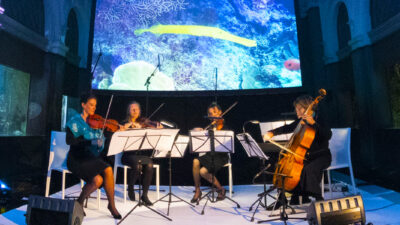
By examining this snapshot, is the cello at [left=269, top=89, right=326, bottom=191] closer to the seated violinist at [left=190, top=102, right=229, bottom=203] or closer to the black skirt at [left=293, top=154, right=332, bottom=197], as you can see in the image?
the black skirt at [left=293, top=154, right=332, bottom=197]

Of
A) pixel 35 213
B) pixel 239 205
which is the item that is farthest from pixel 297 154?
pixel 35 213

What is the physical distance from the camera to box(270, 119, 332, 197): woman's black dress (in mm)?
2396

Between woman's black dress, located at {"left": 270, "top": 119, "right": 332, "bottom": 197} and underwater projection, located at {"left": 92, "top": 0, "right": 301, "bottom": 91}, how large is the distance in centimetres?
258

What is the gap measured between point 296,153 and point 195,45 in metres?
3.44

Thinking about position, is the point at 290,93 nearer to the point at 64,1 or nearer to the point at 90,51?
the point at 90,51

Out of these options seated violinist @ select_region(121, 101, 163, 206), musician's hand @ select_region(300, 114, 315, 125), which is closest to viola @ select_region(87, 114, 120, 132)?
seated violinist @ select_region(121, 101, 163, 206)

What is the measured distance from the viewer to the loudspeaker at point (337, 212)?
6.28ft

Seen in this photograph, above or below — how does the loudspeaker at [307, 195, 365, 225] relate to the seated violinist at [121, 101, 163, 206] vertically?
below

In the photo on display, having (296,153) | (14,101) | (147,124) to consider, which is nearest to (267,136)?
(296,153)

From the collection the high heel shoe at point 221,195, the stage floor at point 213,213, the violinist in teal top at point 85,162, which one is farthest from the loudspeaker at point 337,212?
the violinist in teal top at point 85,162

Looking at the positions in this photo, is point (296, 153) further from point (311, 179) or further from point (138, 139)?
point (138, 139)

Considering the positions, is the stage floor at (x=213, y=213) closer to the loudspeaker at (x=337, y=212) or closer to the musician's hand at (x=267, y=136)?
the loudspeaker at (x=337, y=212)

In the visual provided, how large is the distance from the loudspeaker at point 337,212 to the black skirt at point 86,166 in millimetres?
2027

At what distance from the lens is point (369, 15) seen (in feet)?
16.4
